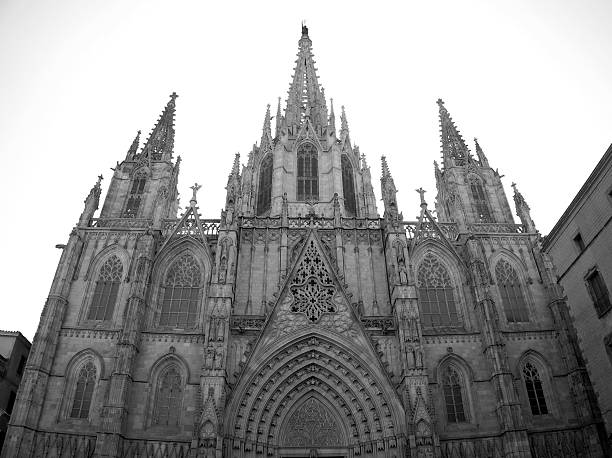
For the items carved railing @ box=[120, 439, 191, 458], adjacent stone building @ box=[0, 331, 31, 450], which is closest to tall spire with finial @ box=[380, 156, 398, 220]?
carved railing @ box=[120, 439, 191, 458]

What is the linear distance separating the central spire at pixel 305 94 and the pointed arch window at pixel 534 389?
2191 centimetres

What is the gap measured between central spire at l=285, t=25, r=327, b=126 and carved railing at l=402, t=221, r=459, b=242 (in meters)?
12.2

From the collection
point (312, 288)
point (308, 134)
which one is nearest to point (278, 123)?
point (308, 134)

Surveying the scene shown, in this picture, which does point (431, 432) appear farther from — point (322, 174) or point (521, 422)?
point (322, 174)

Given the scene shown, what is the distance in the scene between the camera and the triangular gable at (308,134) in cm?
3456

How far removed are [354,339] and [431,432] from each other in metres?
5.27

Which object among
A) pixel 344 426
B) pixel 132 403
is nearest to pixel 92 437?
pixel 132 403

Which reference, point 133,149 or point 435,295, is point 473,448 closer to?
point 435,295

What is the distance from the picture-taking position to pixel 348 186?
33.4m

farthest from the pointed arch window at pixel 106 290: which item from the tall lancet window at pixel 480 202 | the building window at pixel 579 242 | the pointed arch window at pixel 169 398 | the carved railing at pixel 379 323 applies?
the building window at pixel 579 242

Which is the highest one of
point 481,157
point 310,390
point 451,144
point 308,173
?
point 451,144

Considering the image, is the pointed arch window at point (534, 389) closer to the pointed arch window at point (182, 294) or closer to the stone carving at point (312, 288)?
the stone carving at point (312, 288)

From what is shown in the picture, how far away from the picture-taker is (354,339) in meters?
23.0

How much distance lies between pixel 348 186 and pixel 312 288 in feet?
35.8
